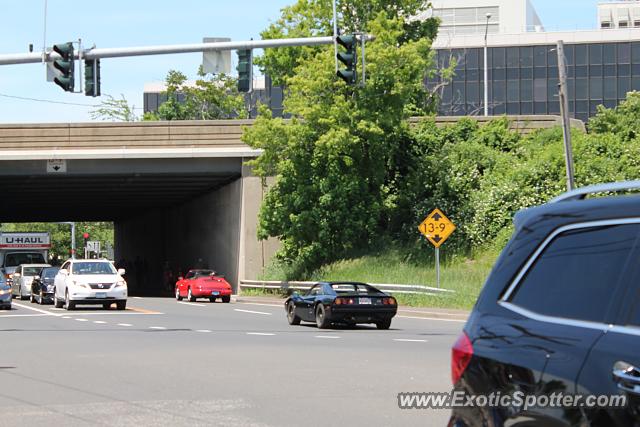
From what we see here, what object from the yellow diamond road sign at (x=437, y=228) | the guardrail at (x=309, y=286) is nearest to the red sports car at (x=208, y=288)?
the guardrail at (x=309, y=286)

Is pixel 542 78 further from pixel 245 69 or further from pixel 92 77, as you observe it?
pixel 92 77

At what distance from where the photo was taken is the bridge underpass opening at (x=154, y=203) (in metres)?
49.5

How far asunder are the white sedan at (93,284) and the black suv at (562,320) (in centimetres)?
3026

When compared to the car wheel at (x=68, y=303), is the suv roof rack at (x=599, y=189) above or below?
above

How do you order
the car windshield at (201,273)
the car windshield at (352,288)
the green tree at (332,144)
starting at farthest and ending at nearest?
the car windshield at (201,273), the green tree at (332,144), the car windshield at (352,288)

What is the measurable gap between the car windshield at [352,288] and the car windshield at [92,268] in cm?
1118

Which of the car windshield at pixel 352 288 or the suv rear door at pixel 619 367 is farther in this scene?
the car windshield at pixel 352 288

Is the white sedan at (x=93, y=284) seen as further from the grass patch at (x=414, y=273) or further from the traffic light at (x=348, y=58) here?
the traffic light at (x=348, y=58)

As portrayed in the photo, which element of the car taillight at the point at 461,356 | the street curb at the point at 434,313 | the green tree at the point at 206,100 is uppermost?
the green tree at the point at 206,100

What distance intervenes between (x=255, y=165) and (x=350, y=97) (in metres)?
5.10

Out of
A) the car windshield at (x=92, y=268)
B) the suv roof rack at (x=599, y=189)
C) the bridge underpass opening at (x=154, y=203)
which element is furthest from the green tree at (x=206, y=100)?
the suv roof rack at (x=599, y=189)

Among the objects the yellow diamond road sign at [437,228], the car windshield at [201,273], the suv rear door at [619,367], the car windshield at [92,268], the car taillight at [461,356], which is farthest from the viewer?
the car windshield at [201,273]

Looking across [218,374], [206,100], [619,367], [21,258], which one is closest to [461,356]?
[619,367]

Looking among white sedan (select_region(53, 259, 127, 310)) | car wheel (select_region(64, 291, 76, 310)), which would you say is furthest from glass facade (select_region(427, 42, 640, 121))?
car wheel (select_region(64, 291, 76, 310))
